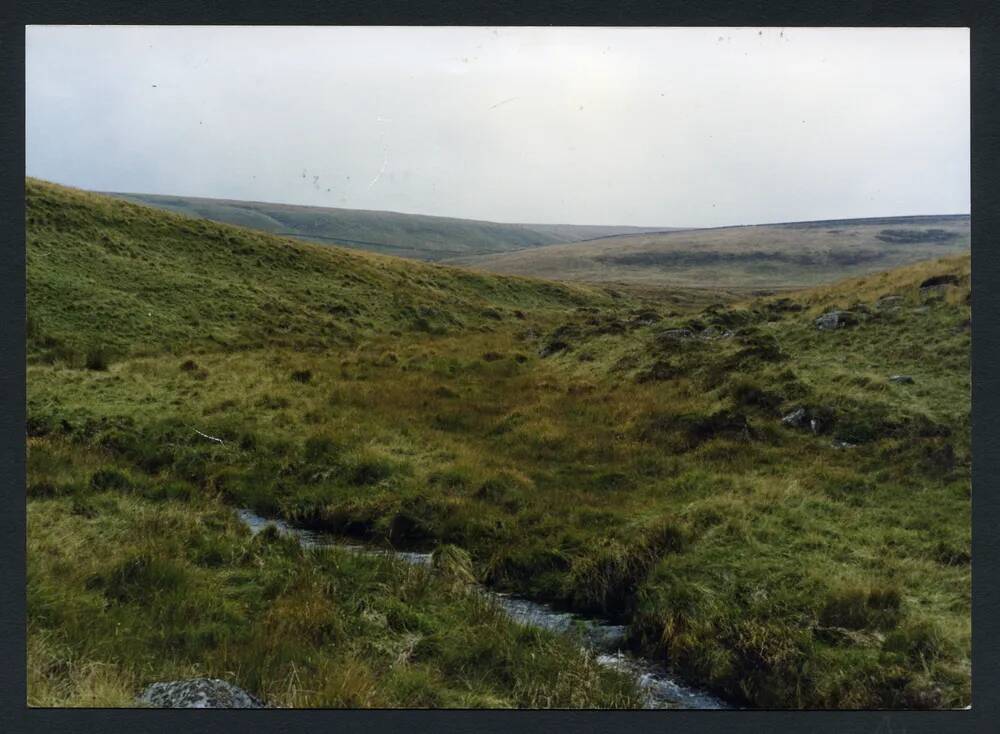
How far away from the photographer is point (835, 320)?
38.5 feet

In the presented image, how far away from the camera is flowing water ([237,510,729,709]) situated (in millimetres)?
6539

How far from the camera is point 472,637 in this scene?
22.6 ft

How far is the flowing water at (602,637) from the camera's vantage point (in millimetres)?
6539

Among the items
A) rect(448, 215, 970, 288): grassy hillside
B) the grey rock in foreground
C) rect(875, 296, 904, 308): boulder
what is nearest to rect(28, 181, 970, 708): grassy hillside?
rect(875, 296, 904, 308): boulder

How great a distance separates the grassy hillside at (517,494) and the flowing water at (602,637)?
0.18 m

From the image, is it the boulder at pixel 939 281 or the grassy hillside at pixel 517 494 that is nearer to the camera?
the grassy hillside at pixel 517 494

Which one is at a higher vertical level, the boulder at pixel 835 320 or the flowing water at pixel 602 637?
the boulder at pixel 835 320

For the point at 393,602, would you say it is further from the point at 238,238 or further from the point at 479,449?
the point at 238,238

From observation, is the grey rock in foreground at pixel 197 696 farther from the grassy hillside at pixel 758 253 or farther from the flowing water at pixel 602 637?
the grassy hillside at pixel 758 253

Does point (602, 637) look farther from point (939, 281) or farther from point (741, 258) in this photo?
point (741, 258)

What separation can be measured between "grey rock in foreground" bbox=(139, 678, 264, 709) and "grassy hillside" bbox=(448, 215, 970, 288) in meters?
8.09

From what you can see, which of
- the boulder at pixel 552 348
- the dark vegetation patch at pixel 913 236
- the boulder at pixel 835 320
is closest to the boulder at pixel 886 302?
the boulder at pixel 835 320

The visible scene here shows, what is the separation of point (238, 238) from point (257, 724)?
1563cm

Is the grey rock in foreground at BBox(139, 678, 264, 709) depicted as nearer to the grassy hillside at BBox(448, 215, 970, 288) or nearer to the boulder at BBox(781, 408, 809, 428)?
the boulder at BBox(781, 408, 809, 428)
